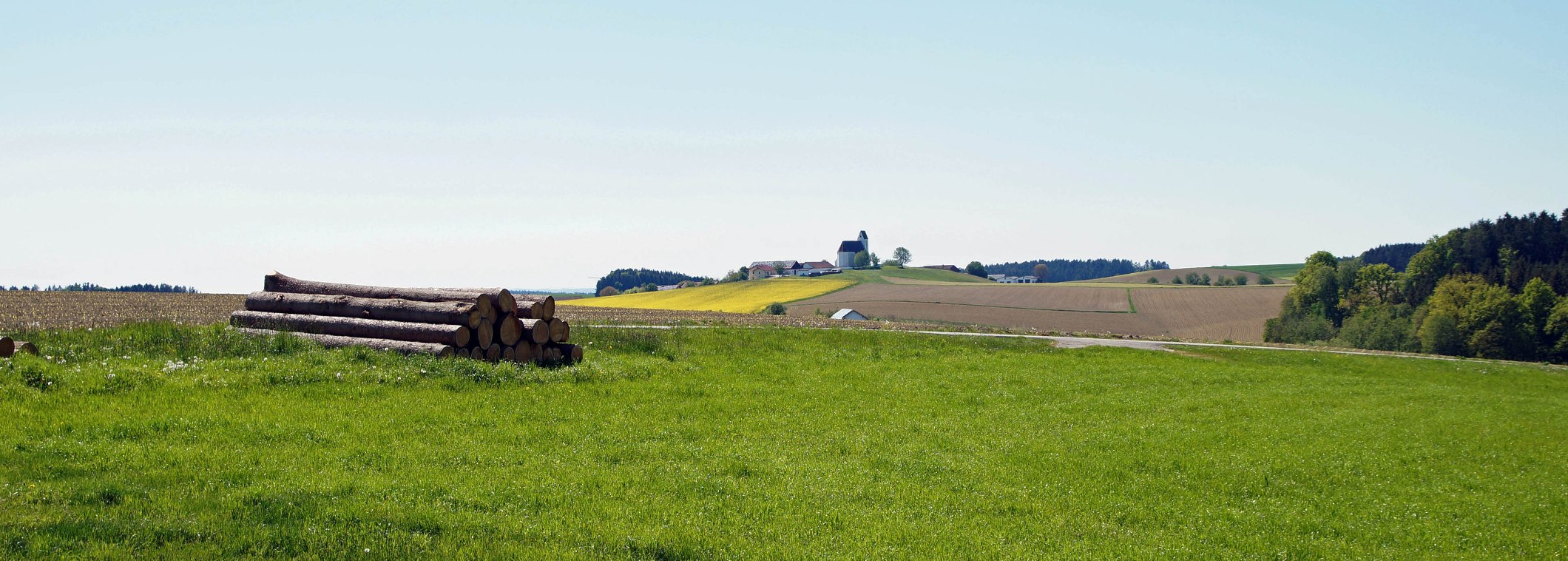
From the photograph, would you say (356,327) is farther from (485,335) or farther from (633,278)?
(633,278)

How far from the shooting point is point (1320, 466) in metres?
12.4

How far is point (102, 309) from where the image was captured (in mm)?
30625

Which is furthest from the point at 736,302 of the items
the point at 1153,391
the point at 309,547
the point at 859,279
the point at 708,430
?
the point at 309,547

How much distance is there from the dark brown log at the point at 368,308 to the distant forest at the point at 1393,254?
148 meters

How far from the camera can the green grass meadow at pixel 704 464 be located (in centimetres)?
798

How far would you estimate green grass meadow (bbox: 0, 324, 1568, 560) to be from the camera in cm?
798

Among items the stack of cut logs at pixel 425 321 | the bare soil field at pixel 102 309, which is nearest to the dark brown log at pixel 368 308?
the stack of cut logs at pixel 425 321

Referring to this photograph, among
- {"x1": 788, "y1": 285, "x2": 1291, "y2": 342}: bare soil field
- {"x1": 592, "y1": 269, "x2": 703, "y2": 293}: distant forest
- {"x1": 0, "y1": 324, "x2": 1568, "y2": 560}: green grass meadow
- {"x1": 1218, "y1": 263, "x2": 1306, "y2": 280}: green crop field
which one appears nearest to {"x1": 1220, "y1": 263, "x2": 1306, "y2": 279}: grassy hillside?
{"x1": 1218, "y1": 263, "x2": 1306, "y2": 280}: green crop field

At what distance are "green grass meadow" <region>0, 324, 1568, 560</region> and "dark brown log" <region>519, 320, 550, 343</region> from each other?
7.36ft

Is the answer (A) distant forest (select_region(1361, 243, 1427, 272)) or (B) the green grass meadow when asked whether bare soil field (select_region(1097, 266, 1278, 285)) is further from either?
(B) the green grass meadow

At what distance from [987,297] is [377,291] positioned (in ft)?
280

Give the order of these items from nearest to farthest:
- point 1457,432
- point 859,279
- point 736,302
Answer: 1. point 1457,432
2. point 736,302
3. point 859,279

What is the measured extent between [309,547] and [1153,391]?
1866cm

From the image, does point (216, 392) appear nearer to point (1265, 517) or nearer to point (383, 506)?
point (383, 506)
